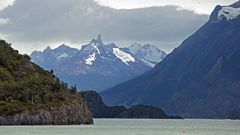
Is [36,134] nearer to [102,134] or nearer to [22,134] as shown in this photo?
[22,134]

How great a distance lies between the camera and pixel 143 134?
639 ft

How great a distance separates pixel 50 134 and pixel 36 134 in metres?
4.70

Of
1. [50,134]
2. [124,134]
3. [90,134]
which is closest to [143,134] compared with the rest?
[124,134]

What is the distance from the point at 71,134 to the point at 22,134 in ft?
48.2

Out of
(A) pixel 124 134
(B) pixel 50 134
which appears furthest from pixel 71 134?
(A) pixel 124 134

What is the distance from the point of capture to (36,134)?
174 meters

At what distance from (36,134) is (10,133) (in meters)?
6.93

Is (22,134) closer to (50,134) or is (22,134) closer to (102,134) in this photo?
(50,134)

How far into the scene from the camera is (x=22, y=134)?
17188cm

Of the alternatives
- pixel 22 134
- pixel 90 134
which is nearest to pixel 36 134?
pixel 22 134

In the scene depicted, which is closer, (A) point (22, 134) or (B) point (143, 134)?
(A) point (22, 134)

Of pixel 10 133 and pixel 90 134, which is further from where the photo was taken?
pixel 90 134

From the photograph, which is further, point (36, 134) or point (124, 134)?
point (124, 134)

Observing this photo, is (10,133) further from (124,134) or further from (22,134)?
(124,134)
